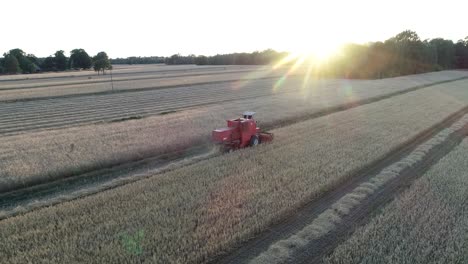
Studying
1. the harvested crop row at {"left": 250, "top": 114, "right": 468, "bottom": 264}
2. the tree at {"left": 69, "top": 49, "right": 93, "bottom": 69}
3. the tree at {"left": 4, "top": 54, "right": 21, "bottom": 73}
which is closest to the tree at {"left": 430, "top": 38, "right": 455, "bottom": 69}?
the harvested crop row at {"left": 250, "top": 114, "right": 468, "bottom": 264}

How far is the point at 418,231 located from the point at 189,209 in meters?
6.35

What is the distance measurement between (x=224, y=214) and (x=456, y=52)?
127511 mm

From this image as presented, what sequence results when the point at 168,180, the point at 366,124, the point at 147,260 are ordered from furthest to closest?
the point at 366,124 → the point at 168,180 → the point at 147,260

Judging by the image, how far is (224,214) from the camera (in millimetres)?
10289

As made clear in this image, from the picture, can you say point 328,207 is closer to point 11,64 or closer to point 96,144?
point 96,144

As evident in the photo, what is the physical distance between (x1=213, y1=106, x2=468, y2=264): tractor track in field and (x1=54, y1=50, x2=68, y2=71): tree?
14031cm

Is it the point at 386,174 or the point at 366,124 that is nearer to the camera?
the point at 386,174

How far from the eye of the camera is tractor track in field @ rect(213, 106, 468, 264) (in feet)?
28.2

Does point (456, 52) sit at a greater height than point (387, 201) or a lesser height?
greater

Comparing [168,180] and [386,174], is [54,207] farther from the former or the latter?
[386,174]

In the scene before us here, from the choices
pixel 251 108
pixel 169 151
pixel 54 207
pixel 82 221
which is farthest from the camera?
pixel 251 108

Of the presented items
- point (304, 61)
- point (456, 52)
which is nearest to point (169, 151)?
point (304, 61)

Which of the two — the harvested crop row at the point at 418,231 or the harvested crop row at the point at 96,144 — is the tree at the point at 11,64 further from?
the harvested crop row at the point at 418,231

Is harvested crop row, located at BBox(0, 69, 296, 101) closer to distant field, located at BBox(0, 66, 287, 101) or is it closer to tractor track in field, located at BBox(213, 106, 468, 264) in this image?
distant field, located at BBox(0, 66, 287, 101)
